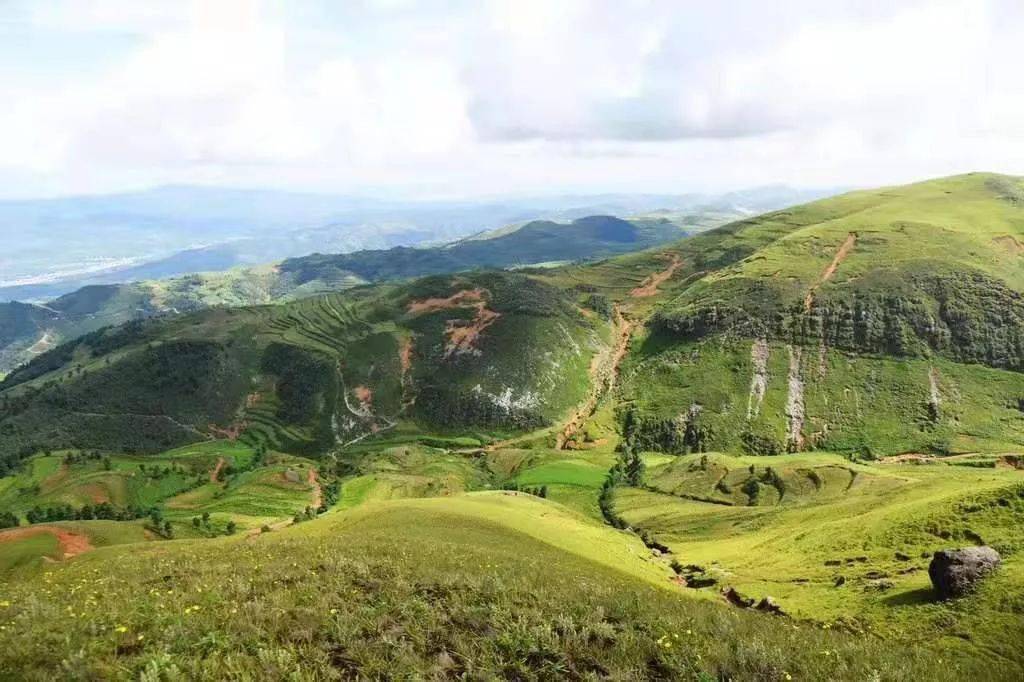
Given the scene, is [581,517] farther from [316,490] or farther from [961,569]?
[316,490]

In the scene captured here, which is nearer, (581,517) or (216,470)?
(581,517)

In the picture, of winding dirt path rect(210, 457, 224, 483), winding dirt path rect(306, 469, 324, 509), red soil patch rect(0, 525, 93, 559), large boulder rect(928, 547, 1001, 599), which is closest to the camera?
large boulder rect(928, 547, 1001, 599)

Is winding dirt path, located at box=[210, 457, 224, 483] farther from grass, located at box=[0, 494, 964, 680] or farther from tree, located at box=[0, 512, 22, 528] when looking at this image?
grass, located at box=[0, 494, 964, 680]

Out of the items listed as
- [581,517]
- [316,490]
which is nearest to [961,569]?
[581,517]

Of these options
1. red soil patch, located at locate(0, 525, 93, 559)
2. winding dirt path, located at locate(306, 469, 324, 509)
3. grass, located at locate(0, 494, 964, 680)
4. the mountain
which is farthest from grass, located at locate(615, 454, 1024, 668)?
red soil patch, located at locate(0, 525, 93, 559)

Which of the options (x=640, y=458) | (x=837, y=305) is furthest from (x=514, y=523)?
(x=837, y=305)

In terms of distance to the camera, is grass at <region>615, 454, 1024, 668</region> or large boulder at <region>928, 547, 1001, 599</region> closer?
grass at <region>615, 454, 1024, 668</region>

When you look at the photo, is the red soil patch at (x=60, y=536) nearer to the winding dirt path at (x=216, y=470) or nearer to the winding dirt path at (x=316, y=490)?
the winding dirt path at (x=316, y=490)
